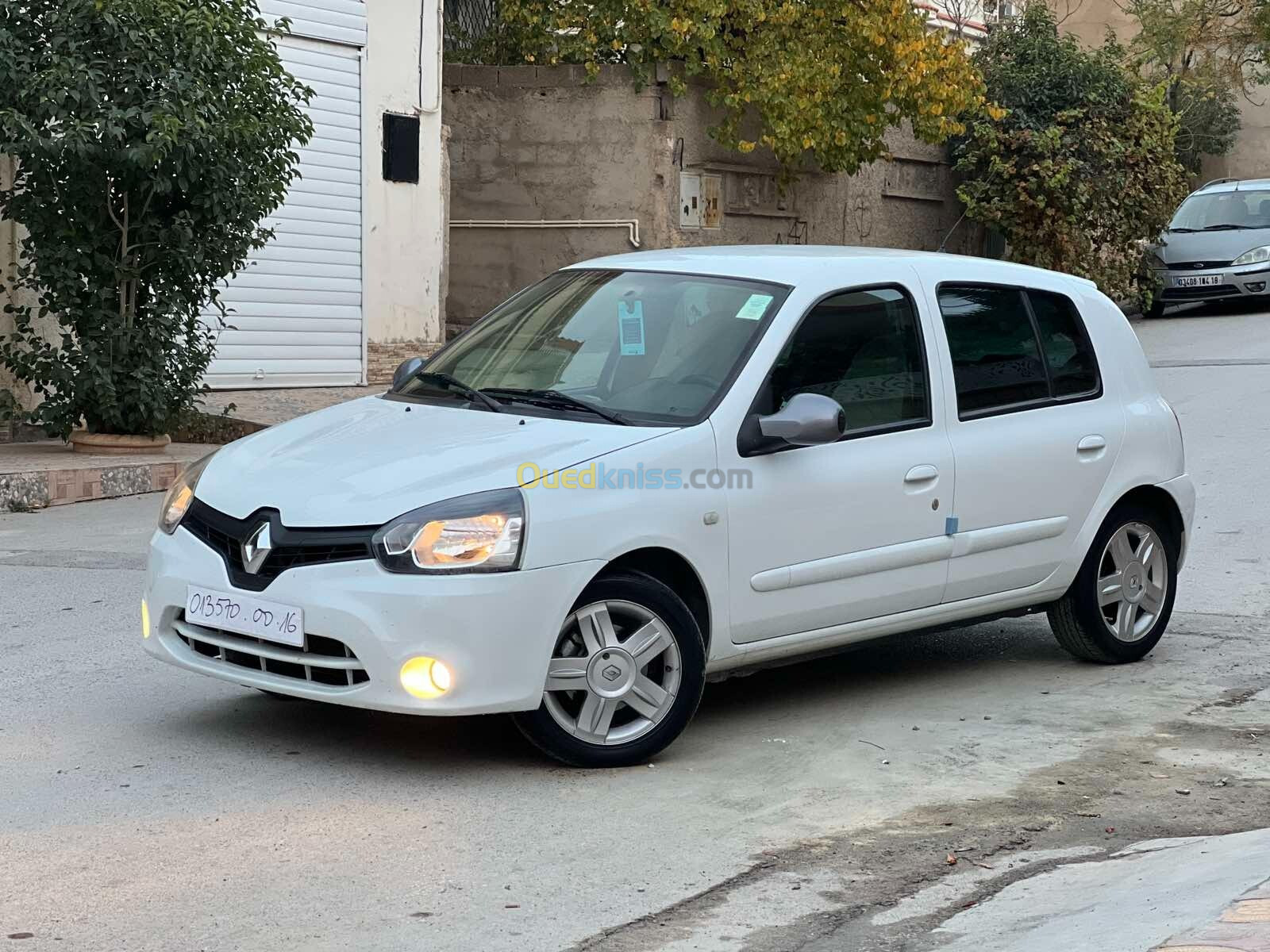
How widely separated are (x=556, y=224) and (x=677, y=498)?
15.5m

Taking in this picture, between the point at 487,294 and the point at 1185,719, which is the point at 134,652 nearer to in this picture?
the point at 1185,719

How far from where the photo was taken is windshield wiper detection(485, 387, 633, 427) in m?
5.94

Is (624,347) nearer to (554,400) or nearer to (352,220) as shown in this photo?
(554,400)

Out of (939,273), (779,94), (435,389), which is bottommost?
(435,389)

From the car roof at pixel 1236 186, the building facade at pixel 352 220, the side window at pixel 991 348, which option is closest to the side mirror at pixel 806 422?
the side window at pixel 991 348

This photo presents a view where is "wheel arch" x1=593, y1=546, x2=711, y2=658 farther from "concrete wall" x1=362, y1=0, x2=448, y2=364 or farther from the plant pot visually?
"concrete wall" x1=362, y1=0, x2=448, y2=364

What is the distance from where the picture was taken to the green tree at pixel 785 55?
1953 cm

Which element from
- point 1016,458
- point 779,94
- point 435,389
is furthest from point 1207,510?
point 779,94

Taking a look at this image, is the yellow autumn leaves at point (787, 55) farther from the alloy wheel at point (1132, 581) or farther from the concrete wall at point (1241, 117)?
the concrete wall at point (1241, 117)

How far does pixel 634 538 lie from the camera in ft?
18.3

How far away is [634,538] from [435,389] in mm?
1292

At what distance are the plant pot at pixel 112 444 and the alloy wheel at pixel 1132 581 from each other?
24.1 ft

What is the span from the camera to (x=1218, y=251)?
79.6 ft

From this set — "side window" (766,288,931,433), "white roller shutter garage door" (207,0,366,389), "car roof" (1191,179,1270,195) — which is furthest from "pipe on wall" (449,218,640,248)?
"side window" (766,288,931,433)
